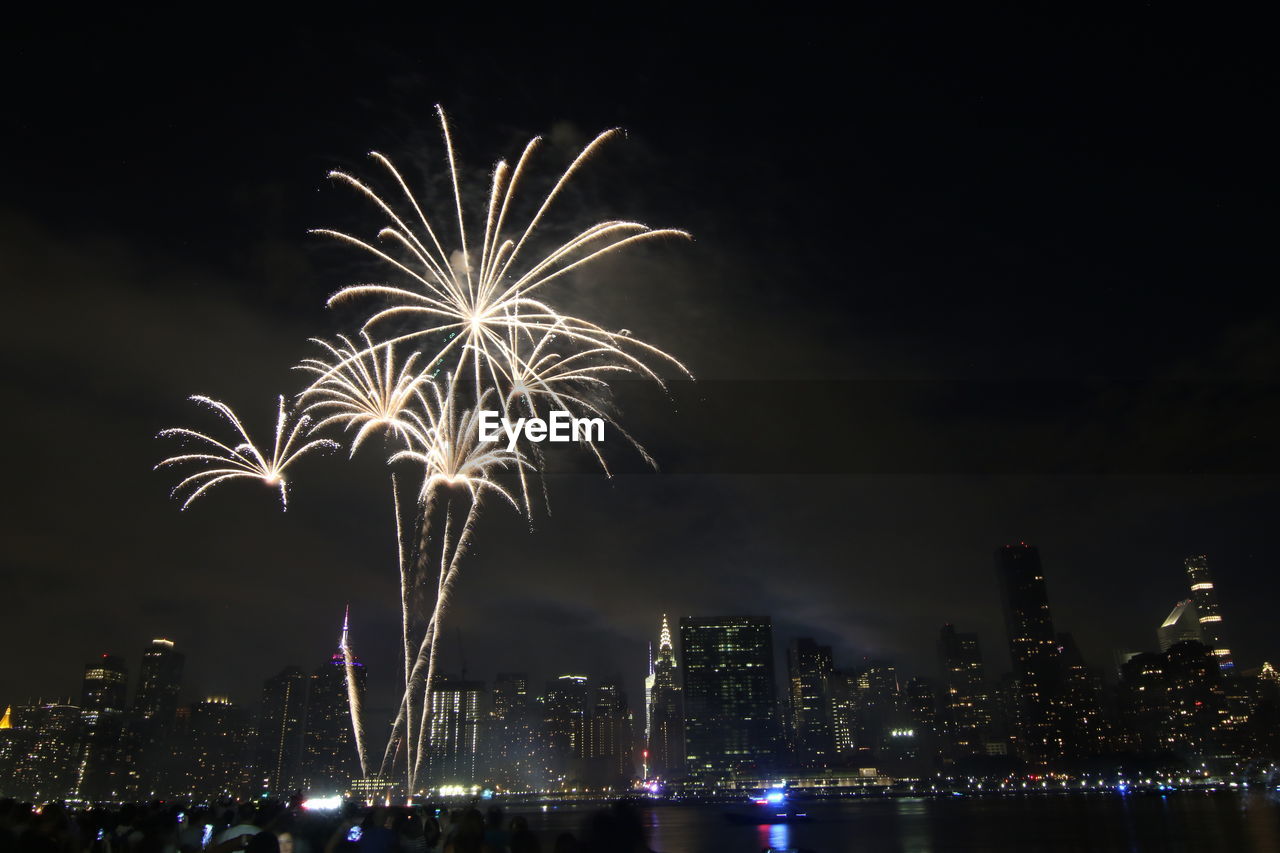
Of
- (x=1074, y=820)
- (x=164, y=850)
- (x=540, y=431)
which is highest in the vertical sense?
(x=540, y=431)

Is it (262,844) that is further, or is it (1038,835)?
(1038,835)

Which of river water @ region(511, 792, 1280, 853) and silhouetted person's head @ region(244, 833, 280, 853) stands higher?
silhouetted person's head @ region(244, 833, 280, 853)

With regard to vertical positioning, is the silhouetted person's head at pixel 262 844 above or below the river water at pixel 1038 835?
above

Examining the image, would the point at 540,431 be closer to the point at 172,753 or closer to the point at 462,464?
the point at 462,464

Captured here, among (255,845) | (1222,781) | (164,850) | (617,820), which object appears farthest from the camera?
(1222,781)

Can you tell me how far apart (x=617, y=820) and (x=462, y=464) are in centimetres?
2040

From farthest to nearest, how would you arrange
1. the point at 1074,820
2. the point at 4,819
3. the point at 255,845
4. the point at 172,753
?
the point at 172,753 < the point at 1074,820 < the point at 4,819 < the point at 255,845

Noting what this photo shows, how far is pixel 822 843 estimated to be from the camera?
221ft

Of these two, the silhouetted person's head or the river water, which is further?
the river water

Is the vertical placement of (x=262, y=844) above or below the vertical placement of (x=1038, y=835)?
above

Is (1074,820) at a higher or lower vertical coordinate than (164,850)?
lower

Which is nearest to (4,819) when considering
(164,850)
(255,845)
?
(164,850)

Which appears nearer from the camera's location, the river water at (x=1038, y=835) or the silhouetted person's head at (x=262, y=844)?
the silhouetted person's head at (x=262, y=844)

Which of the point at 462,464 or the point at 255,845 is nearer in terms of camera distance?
the point at 255,845
